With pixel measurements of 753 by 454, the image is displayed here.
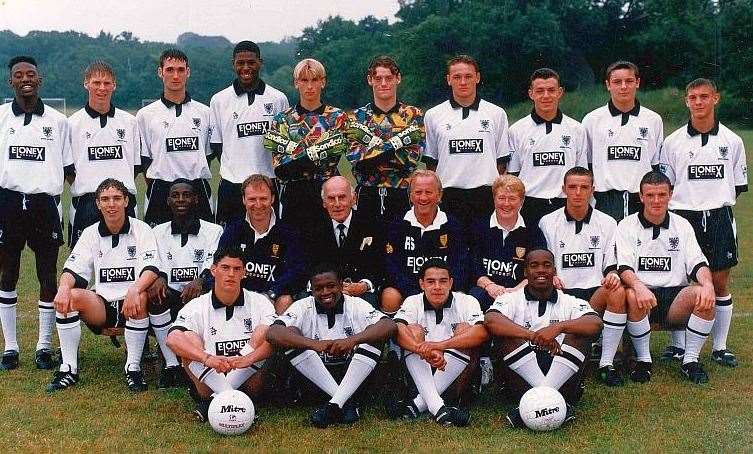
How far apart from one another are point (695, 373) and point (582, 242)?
3.58ft

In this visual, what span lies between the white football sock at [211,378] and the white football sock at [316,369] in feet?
1.37

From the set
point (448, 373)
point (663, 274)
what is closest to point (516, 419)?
point (448, 373)

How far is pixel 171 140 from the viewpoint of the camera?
249 inches

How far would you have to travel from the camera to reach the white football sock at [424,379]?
4.89m

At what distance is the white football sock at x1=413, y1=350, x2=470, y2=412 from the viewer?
496 centimetres

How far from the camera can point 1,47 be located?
4797cm

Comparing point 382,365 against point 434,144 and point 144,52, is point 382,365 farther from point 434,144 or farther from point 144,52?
point 144,52

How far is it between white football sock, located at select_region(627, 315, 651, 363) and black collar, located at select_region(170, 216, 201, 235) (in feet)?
9.60

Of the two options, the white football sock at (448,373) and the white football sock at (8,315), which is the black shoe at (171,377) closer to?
the white football sock at (8,315)

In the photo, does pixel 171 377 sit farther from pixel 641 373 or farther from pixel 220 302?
pixel 641 373

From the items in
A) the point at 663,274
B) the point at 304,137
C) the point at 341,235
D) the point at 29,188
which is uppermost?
the point at 304,137

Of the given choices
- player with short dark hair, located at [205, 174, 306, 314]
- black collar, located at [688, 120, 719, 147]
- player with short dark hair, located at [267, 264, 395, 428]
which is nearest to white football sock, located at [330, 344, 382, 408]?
player with short dark hair, located at [267, 264, 395, 428]

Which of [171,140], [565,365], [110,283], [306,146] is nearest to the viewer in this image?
[565,365]

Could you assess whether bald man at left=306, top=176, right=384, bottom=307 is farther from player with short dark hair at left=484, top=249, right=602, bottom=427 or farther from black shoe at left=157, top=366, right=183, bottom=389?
black shoe at left=157, top=366, right=183, bottom=389
